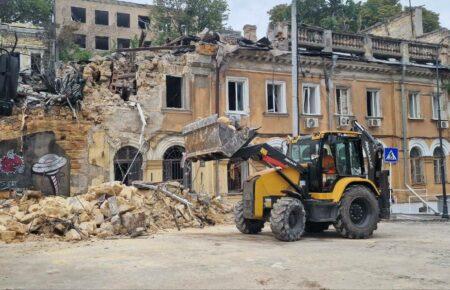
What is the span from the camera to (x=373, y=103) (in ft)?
85.4

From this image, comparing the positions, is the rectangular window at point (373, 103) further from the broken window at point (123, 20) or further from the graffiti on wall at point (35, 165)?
the broken window at point (123, 20)

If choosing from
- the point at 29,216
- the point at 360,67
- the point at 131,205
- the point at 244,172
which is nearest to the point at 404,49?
the point at 360,67

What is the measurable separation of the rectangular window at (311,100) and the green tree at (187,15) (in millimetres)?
19738

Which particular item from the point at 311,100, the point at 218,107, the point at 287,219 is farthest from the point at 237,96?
the point at 287,219

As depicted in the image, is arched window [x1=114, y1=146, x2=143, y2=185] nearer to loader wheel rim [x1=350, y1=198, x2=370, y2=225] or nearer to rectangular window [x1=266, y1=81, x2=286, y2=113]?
rectangular window [x1=266, y1=81, x2=286, y2=113]

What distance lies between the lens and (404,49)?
27.1m

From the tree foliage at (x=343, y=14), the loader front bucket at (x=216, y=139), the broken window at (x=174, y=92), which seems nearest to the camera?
the loader front bucket at (x=216, y=139)

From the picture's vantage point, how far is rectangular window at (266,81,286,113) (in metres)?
23.1

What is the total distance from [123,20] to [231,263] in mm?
51699

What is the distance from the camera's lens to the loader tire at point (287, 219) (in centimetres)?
1146

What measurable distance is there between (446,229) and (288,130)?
9.59 m

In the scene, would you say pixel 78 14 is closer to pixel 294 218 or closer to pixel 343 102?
pixel 343 102

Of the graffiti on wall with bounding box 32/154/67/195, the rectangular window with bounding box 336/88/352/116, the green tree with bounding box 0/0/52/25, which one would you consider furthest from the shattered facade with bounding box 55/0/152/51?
the graffiti on wall with bounding box 32/154/67/195

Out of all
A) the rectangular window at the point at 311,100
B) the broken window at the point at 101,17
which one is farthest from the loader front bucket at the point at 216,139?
the broken window at the point at 101,17
